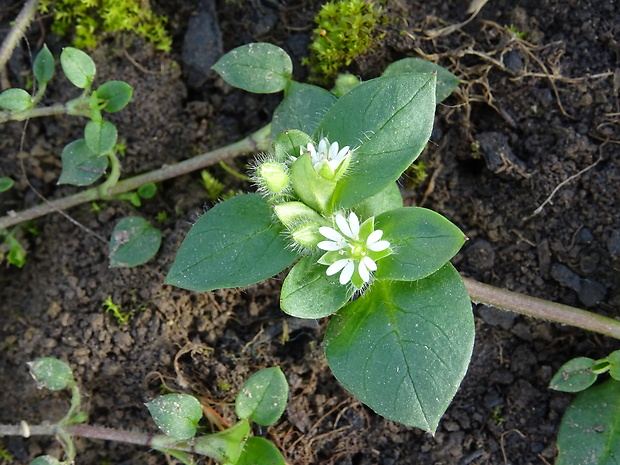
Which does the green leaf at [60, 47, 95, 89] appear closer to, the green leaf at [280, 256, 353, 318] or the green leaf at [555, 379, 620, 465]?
the green leaf at [280, 256, 353, 318]

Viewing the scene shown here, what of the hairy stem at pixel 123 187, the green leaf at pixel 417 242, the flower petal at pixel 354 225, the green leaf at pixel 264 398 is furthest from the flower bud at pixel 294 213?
the hairy stem at pixel 123 187

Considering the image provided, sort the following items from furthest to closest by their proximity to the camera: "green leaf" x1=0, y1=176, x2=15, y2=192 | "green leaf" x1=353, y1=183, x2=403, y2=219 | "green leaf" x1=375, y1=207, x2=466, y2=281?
"green leaf" x1=0, y1=176, x2=15, y2=192 → "green leaf" x1=353, y1=183, x2=403, y2=219 → "green leaf" x1=375, y1=207, x2=466, y2=281

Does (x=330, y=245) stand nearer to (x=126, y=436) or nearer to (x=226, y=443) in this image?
(x=226, y=443)

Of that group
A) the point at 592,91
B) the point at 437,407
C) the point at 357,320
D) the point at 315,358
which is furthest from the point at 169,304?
the point at 592,91

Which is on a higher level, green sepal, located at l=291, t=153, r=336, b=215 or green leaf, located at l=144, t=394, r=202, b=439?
green sepal, located at l=291, t=153, r=336, b=215

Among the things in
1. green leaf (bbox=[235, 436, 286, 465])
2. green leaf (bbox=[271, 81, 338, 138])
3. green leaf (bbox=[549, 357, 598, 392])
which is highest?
green leaf (bbox=[271, 81, 338, 138])

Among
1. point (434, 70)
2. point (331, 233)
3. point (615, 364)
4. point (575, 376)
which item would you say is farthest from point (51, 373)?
point (615, 364)

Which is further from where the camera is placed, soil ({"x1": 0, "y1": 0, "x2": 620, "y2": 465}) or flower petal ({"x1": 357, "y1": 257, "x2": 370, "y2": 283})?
soil ({"x1": 0, "y1": 0, "x2": 620, "y2": 465})

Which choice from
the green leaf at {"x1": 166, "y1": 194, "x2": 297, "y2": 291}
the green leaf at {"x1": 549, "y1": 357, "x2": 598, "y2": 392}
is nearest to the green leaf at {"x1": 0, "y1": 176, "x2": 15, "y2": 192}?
the green leaf at {"x1": 166, "y1": 194, "x2": 297, "y2": 291}
